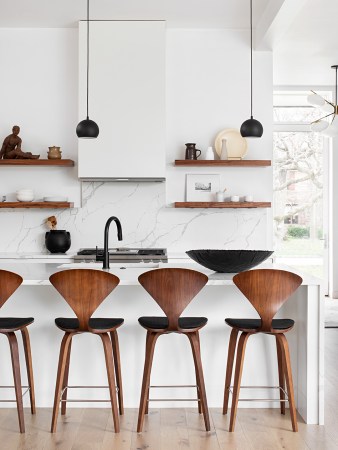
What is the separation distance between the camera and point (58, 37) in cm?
595

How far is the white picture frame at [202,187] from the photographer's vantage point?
5992 millimetres

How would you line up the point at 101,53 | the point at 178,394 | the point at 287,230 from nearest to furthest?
the point at 178,394 < the point at 101,53 < the point at 287,230

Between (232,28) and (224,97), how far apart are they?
0.66 m

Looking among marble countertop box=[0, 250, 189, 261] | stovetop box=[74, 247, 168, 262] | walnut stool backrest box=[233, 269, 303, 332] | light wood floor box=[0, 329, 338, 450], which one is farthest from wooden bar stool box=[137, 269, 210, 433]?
marble countertop box=[0, 250, 189, 261]

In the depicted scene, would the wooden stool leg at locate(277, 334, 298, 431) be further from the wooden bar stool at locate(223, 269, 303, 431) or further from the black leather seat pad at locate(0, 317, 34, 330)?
the black leather seat pad at locate(0, 317, 34, 330)

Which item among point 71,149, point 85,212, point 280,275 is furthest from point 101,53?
point 280,275

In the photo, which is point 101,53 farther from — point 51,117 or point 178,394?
point 178,394

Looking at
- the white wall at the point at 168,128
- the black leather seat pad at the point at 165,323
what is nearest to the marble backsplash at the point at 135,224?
the white wall at the point at 168,128

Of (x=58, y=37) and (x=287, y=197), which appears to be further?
(x=287, y=197)

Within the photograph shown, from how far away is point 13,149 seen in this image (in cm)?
582

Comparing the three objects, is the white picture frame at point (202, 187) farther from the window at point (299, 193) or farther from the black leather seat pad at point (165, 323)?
the black leather seat pad at point (165, 323)

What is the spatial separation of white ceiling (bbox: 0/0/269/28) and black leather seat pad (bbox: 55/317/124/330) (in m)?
3.01

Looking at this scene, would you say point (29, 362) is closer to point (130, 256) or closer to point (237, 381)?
point (237, 381)

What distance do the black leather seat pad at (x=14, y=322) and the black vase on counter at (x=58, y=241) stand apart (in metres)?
2.23
